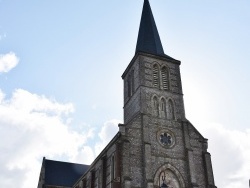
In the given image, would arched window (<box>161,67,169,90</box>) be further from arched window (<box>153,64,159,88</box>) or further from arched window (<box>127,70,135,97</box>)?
arched window (<box>127,70,135,97</box>)

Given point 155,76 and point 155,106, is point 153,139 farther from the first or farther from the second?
point 155,76

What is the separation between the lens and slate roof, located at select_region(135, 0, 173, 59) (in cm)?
3566

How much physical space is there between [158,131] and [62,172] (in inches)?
1072

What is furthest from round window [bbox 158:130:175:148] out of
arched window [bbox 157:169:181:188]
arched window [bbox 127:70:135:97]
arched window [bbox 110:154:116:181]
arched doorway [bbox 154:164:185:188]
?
arched window [bbox 127:70:135:97]

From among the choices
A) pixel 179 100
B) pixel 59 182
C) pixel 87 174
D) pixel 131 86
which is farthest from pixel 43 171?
pixel 179 100

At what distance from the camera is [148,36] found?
123ft

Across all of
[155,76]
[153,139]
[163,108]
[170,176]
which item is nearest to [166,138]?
[153,139]

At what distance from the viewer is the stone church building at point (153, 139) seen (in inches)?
1084

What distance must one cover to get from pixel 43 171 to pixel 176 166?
1107 inches

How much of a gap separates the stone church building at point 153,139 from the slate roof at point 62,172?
1318 cm

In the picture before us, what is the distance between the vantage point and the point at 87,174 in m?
A: 36.3

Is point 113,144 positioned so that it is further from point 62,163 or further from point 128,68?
point 62,163

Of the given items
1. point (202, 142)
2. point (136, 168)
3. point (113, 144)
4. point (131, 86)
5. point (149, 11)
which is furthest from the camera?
point (149, 11)

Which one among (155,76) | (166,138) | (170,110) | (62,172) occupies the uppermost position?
(155,76)
